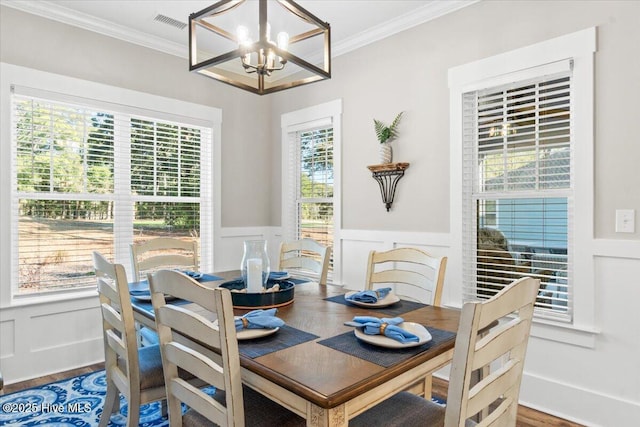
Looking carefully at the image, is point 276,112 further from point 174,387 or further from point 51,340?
point 174,387

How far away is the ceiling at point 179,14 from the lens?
9.77 ft

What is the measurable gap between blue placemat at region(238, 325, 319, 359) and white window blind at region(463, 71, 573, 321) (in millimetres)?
1762

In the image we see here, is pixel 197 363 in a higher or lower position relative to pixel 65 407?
higher

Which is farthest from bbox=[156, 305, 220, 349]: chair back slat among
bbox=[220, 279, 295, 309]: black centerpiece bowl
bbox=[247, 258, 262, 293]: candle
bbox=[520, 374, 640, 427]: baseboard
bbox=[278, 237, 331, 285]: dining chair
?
bbox=[520, 374, 640, 427]: baseboard

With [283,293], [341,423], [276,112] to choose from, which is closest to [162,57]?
[276,112]

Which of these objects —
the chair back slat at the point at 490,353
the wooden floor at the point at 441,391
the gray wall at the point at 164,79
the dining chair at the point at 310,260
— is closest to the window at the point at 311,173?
the gray wall at the point at 164,79

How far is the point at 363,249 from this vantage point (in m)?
3.56

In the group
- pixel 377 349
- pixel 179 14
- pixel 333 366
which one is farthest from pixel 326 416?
pixel 179 14

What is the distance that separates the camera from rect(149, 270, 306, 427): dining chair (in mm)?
1220

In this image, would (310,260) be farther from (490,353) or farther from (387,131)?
(490,353)

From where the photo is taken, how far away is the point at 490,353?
1.15 meters

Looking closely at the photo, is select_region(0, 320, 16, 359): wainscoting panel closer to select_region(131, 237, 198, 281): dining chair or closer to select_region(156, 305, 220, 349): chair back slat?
select_region(131, 237, 198, 281): dining chair

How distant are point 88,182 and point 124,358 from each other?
1.96 meters

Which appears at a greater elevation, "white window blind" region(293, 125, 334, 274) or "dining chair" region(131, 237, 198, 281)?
"white window blind" region(293, 125, 334, 274)
